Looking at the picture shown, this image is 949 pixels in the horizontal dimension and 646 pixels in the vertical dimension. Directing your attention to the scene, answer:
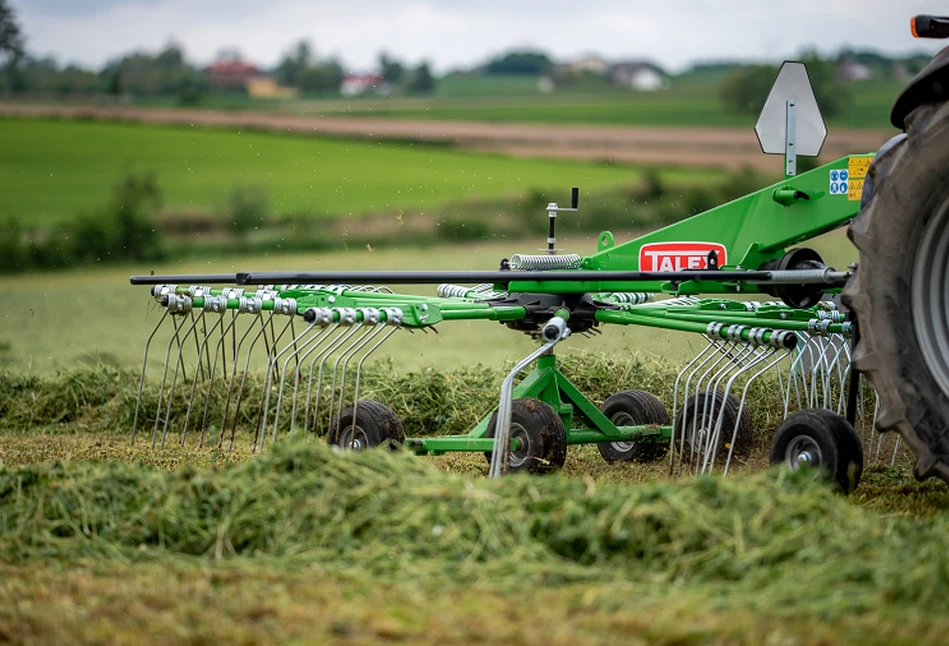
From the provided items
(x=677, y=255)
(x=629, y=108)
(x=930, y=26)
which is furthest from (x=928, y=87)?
(x=629, y=108)

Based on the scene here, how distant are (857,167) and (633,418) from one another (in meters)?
2.02

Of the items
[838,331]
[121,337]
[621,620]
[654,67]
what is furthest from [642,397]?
[654,67]

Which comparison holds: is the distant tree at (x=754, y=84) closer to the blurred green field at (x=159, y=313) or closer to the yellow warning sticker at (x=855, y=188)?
the blurred green field at (x=159, y=313)

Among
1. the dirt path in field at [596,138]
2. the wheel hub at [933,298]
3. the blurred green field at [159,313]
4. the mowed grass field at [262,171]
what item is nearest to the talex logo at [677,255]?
the blurred green field at [159,313]

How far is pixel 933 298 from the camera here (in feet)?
16.6

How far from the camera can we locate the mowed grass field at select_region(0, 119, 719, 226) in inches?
484

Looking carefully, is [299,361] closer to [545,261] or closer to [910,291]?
[545,261]

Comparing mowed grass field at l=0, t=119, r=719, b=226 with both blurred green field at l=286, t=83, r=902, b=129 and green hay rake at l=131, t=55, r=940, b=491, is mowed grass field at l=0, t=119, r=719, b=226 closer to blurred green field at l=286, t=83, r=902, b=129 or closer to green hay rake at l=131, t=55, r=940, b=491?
blurred green field at l=286, t=83, r=902, b=129

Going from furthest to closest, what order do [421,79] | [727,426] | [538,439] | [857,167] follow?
[421,79] → [727,426] → [857,167] → [538,439]

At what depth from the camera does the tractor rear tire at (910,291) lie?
16.2 feet

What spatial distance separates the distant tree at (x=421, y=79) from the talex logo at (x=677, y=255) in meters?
9.18

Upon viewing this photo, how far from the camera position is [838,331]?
261 inches

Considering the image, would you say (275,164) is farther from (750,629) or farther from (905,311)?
(750,629)

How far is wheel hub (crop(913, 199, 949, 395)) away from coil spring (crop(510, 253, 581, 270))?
2430mm
